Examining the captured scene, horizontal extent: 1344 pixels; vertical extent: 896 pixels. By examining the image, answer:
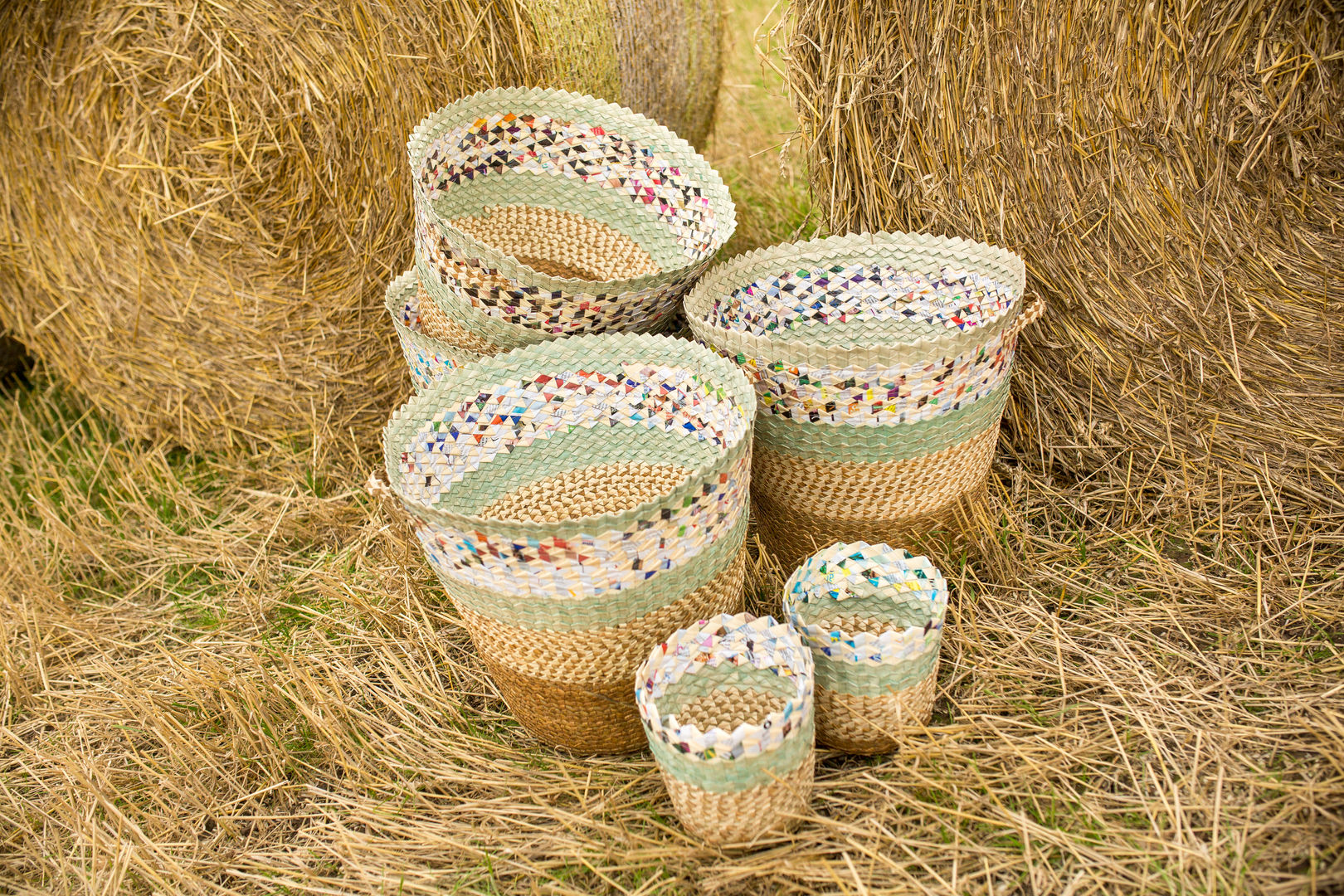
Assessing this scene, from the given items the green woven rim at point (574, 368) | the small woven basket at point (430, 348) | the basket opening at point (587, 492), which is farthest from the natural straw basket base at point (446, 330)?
the basket opening at point (587, 492)

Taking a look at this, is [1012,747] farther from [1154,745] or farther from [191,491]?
[191,491]

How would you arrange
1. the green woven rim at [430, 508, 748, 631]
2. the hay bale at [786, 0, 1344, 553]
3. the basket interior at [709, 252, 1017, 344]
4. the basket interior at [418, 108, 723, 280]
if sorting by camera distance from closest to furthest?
the green woven rim at [430, 508, 748, 631]
the hay bale at [786, 0, 1344, 553]
the basket interior at [709, 252, 1017, 344]
the basket interior at [418, 108, 723, 280]

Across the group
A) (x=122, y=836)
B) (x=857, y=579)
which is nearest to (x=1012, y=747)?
(x=857, y=579)

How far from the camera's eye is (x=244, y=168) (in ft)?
7.16

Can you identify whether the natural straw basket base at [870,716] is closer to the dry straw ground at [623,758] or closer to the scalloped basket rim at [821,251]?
the dry straw ground at [623,758]

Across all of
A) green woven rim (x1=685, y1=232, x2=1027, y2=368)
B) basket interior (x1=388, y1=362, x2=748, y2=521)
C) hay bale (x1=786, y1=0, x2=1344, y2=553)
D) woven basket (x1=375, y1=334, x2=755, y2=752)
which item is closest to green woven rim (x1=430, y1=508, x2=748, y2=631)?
woven basket (x1=375, y1=334, x2=755, y2=752)

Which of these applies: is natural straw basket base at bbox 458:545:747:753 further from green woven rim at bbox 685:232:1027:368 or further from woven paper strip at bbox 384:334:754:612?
green woven rim at bbox 685:232:1027:368

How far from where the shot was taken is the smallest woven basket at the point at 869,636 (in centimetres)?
139

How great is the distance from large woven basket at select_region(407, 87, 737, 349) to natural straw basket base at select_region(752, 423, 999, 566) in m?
0.38

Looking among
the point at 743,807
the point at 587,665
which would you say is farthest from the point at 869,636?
the point at 587,665

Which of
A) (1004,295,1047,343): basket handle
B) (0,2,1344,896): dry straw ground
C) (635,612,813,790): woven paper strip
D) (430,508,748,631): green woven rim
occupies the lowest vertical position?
(0,2,1344,896): dry straw ground

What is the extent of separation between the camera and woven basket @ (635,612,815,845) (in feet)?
4.16

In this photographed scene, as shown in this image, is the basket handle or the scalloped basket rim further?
the scalloped basket rim

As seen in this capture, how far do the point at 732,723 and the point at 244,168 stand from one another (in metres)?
1.60
